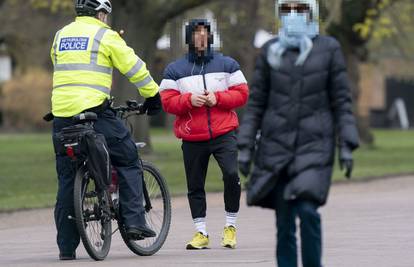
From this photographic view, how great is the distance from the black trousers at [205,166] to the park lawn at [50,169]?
4.94 m

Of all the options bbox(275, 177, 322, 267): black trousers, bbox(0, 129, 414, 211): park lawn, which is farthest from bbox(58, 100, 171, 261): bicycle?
bbox(0, 129, 414, 211): park lawn

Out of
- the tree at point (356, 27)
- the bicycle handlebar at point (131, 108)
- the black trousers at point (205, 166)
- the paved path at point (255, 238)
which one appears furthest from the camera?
the tree at point (356, 27)

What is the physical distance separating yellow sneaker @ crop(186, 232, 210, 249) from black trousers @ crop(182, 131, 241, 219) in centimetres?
18

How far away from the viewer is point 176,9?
1073 inches

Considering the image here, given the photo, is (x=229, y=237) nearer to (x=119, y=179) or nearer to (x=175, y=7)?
(x=119, y=179)

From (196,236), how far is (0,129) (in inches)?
1767

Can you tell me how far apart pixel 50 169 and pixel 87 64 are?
48.1 feet

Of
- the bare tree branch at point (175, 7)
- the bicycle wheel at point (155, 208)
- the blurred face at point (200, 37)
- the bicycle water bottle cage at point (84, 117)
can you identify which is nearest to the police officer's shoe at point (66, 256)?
the bicycle wheel at point (155, 208)

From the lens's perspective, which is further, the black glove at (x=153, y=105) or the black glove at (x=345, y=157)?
the black glove at (x=153, y=105)

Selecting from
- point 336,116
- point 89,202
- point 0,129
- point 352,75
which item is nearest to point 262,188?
point 336,116

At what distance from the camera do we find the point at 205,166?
432 inches

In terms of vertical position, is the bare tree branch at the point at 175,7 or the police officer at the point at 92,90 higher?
the bare tree branch at the point at 175,7

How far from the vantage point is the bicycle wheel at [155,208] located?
10.6 meters

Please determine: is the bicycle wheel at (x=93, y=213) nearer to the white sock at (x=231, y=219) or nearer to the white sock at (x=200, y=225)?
the white sock at (x=200, y=225)
